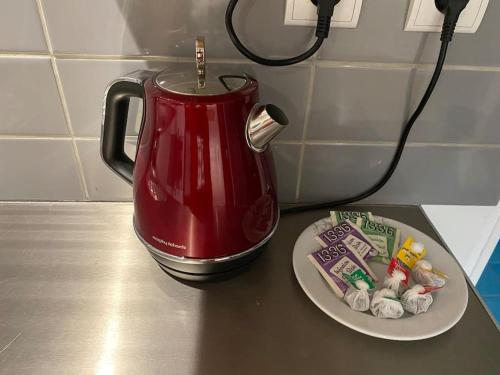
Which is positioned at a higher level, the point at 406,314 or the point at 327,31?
the point at 327,31

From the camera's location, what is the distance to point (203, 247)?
1.63 ft

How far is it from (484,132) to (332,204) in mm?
261

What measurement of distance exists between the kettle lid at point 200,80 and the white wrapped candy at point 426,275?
33 cm

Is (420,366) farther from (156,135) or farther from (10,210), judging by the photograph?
(10,210)

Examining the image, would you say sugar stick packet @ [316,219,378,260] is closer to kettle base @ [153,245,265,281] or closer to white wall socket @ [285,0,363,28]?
kettle base @ [153,245,265,281]

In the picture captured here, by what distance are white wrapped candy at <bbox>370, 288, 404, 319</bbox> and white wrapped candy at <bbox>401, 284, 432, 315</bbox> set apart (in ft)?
0.04

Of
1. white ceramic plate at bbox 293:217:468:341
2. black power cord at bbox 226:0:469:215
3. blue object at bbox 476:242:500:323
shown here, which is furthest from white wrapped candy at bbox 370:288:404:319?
blue object at bbox 476:242:500:323

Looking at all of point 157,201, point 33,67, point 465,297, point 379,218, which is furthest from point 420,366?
point 33,67

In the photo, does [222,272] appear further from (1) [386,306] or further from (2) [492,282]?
(2) [492,282]

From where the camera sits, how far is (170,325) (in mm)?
521

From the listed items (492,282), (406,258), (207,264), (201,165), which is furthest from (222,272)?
(492,282)

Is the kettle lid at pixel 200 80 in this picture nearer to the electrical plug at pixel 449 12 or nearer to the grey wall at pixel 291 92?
the grey wall at pixel 291 92

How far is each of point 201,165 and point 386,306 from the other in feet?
0.92

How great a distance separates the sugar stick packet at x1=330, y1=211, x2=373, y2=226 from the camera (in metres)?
0.64
